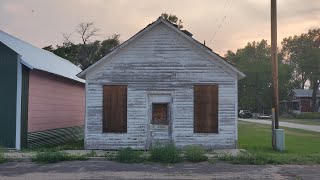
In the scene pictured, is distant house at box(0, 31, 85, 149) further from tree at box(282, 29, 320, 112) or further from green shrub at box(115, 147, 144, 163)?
tree at box(282, 29, 320, 112)

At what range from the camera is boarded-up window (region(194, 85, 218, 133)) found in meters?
20.6

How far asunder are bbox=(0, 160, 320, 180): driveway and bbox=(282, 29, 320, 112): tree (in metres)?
88.9

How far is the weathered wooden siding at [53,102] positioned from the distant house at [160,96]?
7.61 feet

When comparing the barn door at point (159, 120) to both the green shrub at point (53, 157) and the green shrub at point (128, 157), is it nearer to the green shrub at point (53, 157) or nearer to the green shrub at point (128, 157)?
the green shrub at point (128, 157)

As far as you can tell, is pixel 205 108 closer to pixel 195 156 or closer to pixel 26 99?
pixel 195 156

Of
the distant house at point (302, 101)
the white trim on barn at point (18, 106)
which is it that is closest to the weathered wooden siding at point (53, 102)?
the white trim on barn at point (18, 106)

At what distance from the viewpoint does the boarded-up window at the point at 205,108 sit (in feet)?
67.6

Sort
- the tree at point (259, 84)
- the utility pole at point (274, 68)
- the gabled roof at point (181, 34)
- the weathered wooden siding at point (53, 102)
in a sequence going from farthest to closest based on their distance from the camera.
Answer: the tree at point (259, 84) → the utility pole at point (274, 68) → the weathered wooden siding at point (53, 102) → the gabled roof at point (181, 34)

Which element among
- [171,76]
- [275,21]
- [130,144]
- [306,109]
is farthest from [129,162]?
[306,109]

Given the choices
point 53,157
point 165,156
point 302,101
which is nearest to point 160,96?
point 165,156

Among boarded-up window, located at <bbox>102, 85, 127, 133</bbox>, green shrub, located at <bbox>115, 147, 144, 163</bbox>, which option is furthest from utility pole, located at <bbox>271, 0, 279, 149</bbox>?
green shrub, located at <bbox>115, 147, 144, 163</bbox>

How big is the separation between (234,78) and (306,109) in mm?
88083

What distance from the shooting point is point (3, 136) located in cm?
1992

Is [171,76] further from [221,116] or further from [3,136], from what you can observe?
[3,136]
